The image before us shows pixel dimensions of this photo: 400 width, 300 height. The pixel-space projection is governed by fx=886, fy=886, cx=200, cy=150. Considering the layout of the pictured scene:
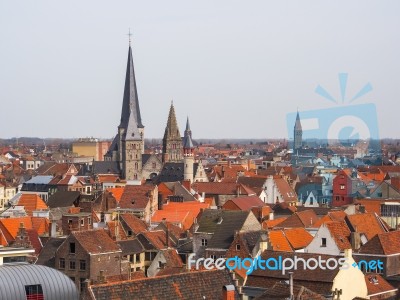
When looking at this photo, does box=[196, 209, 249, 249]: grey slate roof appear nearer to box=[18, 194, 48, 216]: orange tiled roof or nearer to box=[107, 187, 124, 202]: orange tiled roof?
box=[107, 187, 124, 202]: orange tiled roof

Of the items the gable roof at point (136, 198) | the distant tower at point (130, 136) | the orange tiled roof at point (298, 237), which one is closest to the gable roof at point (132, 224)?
the orange tiled roof at point (298, 237)

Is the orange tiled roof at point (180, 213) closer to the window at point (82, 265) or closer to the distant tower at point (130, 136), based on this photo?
the window at point (82, 265)

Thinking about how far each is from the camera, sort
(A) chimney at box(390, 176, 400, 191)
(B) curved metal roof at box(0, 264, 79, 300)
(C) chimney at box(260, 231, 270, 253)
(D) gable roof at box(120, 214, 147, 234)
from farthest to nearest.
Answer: (A) chimney at box(390, 176, 400, 191) → (D) gable roof at box(120, 214, 147, 234) → (C) chimney at box(260, 231, 270, 253) → (B) curved metal roof at box(0, 264, 79, 300)

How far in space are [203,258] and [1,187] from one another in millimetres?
64814

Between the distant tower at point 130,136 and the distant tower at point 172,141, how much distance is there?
157 inches

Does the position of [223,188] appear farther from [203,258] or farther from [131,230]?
[203,258]

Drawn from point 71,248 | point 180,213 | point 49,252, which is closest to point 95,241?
point 71,248

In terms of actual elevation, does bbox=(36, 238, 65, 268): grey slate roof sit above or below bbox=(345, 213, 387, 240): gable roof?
below

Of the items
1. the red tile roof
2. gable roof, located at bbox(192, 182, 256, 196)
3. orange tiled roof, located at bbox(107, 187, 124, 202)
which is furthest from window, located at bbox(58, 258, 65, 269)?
gable roof, located at bbox(192, 182, 256, 196)

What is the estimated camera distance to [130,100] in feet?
488

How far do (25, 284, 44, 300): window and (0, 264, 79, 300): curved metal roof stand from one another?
13cm

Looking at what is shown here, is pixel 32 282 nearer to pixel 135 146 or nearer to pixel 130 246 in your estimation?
pixel 130 246

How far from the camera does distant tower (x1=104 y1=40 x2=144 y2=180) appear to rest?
461 ft

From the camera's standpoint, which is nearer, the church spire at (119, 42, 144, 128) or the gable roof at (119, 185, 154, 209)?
the gable roof at (119, 185, 154, 209)
